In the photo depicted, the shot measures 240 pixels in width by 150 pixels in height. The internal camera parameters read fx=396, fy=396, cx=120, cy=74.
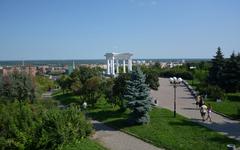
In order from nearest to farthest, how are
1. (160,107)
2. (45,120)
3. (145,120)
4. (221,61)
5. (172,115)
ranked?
(45,120)
(145,120)
(172,115)
(160,107)
(221,61)

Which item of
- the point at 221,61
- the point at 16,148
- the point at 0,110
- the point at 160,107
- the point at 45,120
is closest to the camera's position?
the point at 16,148

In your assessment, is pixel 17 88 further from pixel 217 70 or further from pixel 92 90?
pixel 217 70

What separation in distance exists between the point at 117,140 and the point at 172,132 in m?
2.96

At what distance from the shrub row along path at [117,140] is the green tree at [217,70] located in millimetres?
17493

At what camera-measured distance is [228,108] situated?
27438mm

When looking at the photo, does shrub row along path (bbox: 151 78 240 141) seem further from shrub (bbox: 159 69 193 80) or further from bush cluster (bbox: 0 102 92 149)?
shrub (bbox: 159 69 193 80)

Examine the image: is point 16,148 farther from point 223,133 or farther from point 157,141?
point 223,133

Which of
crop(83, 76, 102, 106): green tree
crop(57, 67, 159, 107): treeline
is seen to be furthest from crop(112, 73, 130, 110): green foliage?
crop(83, 76, 102, 106): green tree

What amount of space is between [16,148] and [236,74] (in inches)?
1015

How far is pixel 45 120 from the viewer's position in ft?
62.2

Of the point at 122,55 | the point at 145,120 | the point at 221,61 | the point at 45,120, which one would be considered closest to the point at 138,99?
the point at 145,120

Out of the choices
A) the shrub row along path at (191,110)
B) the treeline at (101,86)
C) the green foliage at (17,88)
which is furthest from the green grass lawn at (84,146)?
the green foliage at (17,88)

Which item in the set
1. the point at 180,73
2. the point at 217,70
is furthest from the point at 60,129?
the point at 180,73

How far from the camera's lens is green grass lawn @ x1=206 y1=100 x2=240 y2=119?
24944 mm
